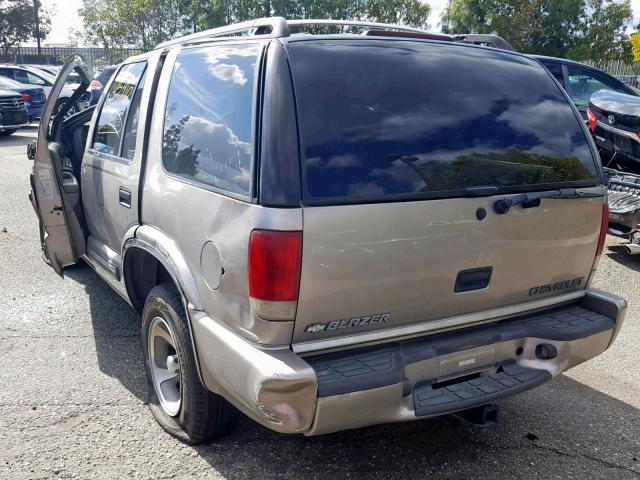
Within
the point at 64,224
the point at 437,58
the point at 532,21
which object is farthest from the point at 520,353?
the point at 532,21

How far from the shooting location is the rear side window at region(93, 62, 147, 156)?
153 inches

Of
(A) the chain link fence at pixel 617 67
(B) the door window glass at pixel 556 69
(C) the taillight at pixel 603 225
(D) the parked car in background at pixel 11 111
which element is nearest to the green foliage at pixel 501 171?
(C) the taillight at pixel 603 225

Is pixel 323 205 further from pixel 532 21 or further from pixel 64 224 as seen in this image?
pixel 532 21

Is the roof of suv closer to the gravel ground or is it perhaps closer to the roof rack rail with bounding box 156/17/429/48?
the roof rack rail with bounding box 156/17/429/48

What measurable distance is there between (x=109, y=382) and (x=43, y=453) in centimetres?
77

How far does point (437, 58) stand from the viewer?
2.92 meters

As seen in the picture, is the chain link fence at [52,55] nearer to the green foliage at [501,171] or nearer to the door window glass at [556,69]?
the door window glass at [556,69]

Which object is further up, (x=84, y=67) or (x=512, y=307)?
(x=84, y=67)

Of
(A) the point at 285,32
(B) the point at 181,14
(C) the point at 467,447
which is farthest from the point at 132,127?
(B) the point at 181,14

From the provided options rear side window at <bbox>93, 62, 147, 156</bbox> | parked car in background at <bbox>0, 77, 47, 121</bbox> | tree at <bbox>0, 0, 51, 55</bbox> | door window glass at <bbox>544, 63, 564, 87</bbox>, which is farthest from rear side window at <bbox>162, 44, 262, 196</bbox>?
tree at <bbox>0, 0, 51, 55</bbox>

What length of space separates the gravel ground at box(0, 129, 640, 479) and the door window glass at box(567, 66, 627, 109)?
5654 mm

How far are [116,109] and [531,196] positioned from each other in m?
2.75

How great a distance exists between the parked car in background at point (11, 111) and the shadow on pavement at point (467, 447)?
15.4 meters

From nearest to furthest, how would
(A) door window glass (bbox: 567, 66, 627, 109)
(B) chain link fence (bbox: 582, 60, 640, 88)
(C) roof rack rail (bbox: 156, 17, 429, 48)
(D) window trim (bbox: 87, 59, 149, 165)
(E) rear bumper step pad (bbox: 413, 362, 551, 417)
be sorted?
(E) rear bumper step pad (bbox: 413, 362, 551, 417)
(C) roof rack rail (bbox: 156, 17, 429, 48)
(D) window trim (bbox: 87, 59, 149, 165)
(A) door window glass (bbox: 567, 66, 627, 109)
(B) chain link fence (bbox: 582, 60, 640, 88)
